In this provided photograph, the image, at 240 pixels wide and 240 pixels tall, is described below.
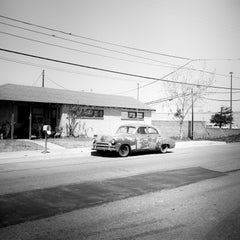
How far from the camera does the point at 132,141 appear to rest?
12414 mm

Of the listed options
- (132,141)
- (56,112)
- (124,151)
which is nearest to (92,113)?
(56,112)

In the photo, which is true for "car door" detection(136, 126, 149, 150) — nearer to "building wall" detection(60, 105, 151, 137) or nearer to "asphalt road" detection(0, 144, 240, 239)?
"asphalt road" detection(0, 144, 240, 239)

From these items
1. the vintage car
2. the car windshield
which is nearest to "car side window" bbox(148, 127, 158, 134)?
the vintage car

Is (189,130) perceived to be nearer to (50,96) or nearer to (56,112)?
(56,112)

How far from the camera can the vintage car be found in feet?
39.2

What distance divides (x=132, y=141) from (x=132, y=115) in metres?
14.3

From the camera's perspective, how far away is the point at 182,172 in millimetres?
8461

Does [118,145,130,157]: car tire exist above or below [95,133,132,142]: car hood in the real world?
below

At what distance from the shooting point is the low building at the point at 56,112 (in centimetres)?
1990

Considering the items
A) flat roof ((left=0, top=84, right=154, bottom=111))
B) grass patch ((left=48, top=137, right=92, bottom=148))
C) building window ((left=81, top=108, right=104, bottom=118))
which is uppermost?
flat roof ((left=0, top=84, right=154, bottom=111))

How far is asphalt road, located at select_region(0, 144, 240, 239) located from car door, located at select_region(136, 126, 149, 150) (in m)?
4.00

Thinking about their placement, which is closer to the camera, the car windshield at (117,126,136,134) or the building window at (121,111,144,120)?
the car windshield at (117,126,136,134)

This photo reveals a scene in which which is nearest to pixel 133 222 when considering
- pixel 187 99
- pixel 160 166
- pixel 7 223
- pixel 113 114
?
pixel 7 223

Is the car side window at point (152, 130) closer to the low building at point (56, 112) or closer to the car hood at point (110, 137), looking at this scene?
the car hood at point (110, 137)
